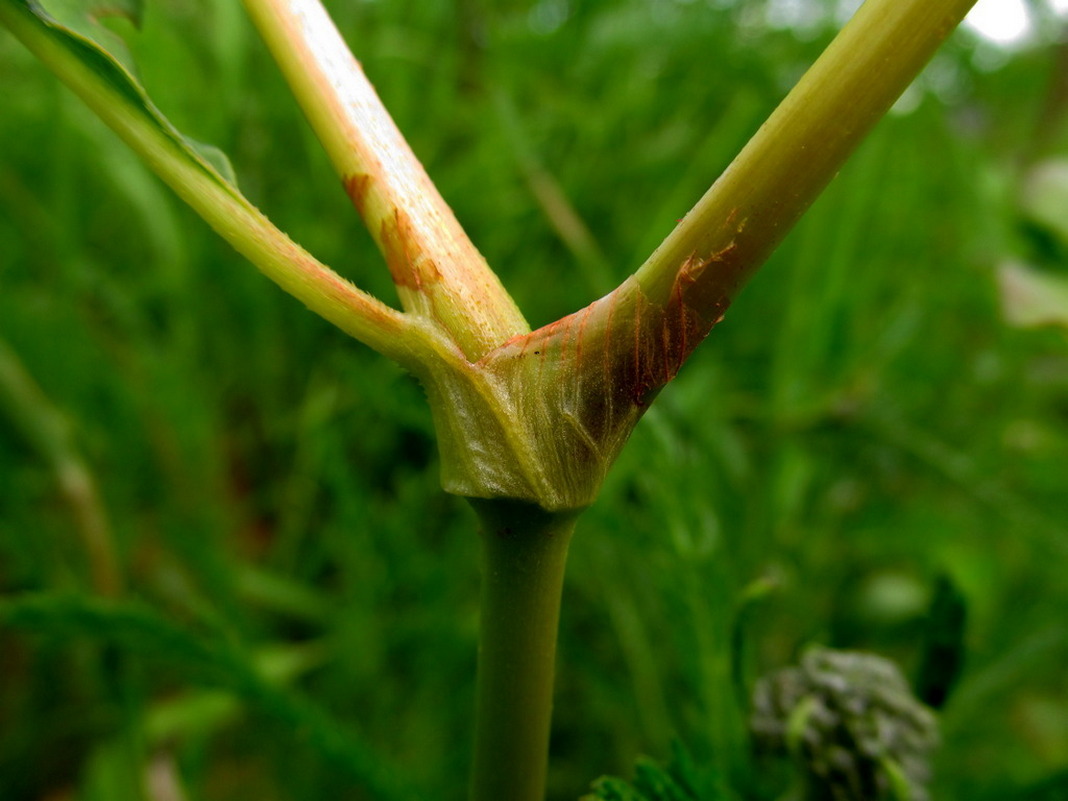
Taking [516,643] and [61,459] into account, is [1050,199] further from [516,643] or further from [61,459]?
[61,459]

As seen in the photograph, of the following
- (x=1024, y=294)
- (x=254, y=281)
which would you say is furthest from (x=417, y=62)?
(x=1024, y=294)

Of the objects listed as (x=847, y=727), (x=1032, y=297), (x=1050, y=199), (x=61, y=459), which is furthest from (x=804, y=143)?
(x=61, y=459)

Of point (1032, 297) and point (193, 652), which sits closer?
point (193, 652)

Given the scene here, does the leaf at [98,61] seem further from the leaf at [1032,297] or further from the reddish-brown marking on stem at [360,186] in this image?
the leaf at [1032,297]

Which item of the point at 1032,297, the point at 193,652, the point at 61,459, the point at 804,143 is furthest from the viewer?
the point at 61,459

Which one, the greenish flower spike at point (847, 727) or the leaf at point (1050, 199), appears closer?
the greenish flower spike at point (847, 727)

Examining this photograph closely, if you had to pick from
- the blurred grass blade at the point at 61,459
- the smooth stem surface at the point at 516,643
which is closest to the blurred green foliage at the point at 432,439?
the blurred grass blade at the point at 61,459

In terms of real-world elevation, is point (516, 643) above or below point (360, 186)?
below
